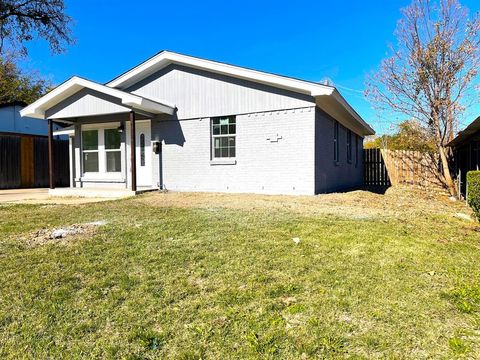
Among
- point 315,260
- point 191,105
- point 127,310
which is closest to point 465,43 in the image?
point 191,105

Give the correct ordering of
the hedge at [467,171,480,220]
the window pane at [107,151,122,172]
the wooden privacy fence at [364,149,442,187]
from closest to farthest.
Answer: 1. the hedge at [467,171,480,220]
2. the window pane at [107,151,122,172]
3. the wooden privacy fence at [364,149,442,187]

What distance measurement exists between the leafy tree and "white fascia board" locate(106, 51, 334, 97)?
17.6m

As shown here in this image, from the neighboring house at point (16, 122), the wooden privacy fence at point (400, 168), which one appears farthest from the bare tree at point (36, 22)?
the wooden privacy fence at point (400, 168)

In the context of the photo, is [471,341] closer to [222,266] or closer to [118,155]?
[222,266]

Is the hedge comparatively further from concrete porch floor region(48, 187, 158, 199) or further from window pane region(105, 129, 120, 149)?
window pane region(105, 129, 120, 149)

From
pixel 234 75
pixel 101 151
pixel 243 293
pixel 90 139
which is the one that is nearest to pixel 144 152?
pixel 101 151

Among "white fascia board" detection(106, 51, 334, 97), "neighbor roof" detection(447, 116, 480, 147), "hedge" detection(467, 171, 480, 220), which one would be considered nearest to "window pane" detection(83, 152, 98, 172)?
"white fascia board" detection(106, 51, 334, 97)

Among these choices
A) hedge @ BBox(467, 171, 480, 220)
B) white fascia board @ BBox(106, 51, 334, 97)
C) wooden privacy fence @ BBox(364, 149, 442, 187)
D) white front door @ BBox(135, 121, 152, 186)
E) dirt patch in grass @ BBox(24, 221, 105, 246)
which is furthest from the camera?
wooden privacy fence @ BBox(364, 149, 442, 187)

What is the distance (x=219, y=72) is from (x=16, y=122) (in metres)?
14.8

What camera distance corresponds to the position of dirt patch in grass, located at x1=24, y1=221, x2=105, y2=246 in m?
5.03

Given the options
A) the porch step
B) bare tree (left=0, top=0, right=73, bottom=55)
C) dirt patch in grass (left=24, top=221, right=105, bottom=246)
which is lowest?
dirt patch in grass (left=24, top=221, right=105, bottom=246)

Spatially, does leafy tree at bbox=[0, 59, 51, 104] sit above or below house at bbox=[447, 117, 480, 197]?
above

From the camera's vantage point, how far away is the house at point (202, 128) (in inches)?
420

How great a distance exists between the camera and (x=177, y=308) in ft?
9.69
